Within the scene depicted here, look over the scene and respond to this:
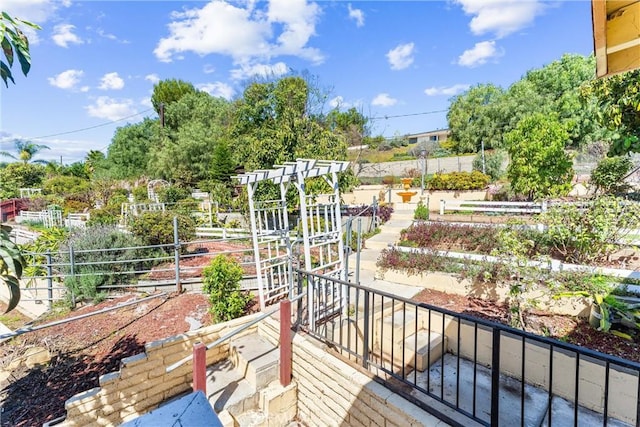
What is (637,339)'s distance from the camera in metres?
3.19

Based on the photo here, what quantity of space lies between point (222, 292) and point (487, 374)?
3185mm

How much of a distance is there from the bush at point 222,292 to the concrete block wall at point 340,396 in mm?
1050

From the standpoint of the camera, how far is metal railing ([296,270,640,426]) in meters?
→ 2.17

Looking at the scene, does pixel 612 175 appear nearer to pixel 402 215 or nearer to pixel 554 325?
pixel 402 215

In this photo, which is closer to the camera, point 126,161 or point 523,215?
point 523,215

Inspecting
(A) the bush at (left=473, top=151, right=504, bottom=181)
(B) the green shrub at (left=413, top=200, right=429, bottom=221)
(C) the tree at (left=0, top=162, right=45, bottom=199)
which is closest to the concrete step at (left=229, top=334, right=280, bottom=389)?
(B) the green shrub at (left=413, top=200, right=429, bottom=221)

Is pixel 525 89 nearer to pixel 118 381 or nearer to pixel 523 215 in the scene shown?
pixel 523 215

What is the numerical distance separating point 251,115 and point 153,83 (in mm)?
22792

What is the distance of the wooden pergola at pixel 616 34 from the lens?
56.5 inches

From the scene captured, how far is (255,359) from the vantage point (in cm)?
348

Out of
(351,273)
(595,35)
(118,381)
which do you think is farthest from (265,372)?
(595,35)

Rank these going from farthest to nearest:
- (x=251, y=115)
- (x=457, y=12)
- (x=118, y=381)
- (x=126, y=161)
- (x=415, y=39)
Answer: (x=126, y=161)
(x=251, y=115)
(x=415, y=39)
(x=457, y=12)
(x=118, y=381)

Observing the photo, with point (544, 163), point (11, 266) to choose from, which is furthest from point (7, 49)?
point (544, 163)

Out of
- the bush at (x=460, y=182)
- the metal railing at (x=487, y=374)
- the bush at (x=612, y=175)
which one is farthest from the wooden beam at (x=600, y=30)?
the bush at (x=460, y=182)
